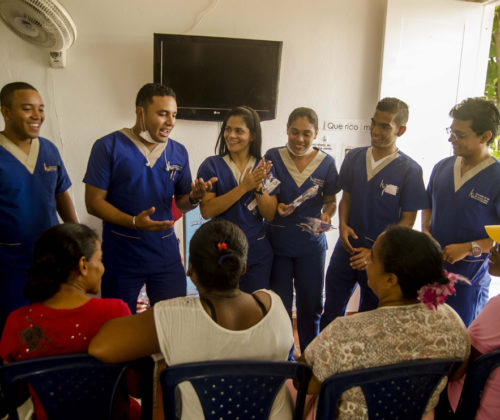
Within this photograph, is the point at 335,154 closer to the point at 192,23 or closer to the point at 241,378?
the point at 192,23

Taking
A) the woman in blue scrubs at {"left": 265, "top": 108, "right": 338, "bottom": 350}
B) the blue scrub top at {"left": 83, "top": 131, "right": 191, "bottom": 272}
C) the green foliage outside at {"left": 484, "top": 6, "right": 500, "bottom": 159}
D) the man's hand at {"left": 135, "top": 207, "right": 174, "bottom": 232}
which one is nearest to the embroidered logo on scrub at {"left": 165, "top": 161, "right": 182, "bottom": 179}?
the blue scrub top at {"left": 83, "top": 131, "right": 191, "bottom": 272}

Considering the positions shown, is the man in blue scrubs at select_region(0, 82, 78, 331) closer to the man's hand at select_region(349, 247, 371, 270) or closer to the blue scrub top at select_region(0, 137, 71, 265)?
the blue scrub top at select_region(0, 137, 71, 265)

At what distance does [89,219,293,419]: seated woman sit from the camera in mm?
1035

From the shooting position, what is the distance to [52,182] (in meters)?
2.05

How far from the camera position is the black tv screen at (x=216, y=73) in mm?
2686

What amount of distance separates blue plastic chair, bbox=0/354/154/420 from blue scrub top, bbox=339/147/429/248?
1.53 meters

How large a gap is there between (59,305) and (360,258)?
4.88ft

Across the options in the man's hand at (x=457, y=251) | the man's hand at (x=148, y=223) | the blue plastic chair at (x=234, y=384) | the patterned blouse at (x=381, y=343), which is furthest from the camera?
the man's hand at (x=457, y=251)

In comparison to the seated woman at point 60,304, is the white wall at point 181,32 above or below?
above

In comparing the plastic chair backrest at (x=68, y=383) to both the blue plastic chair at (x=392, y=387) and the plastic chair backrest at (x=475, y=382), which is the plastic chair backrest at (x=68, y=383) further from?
the plastic chair backrest at (x=475, y=382)

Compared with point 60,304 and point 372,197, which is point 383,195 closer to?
point 372,197

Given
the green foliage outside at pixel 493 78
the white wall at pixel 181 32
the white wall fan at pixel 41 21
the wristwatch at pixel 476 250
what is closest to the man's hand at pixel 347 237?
the wristwatch at pixel 476 250

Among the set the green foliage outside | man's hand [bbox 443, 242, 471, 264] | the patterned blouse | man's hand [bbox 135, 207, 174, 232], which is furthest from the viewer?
the green foliage outside

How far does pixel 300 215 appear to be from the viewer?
2.26m
